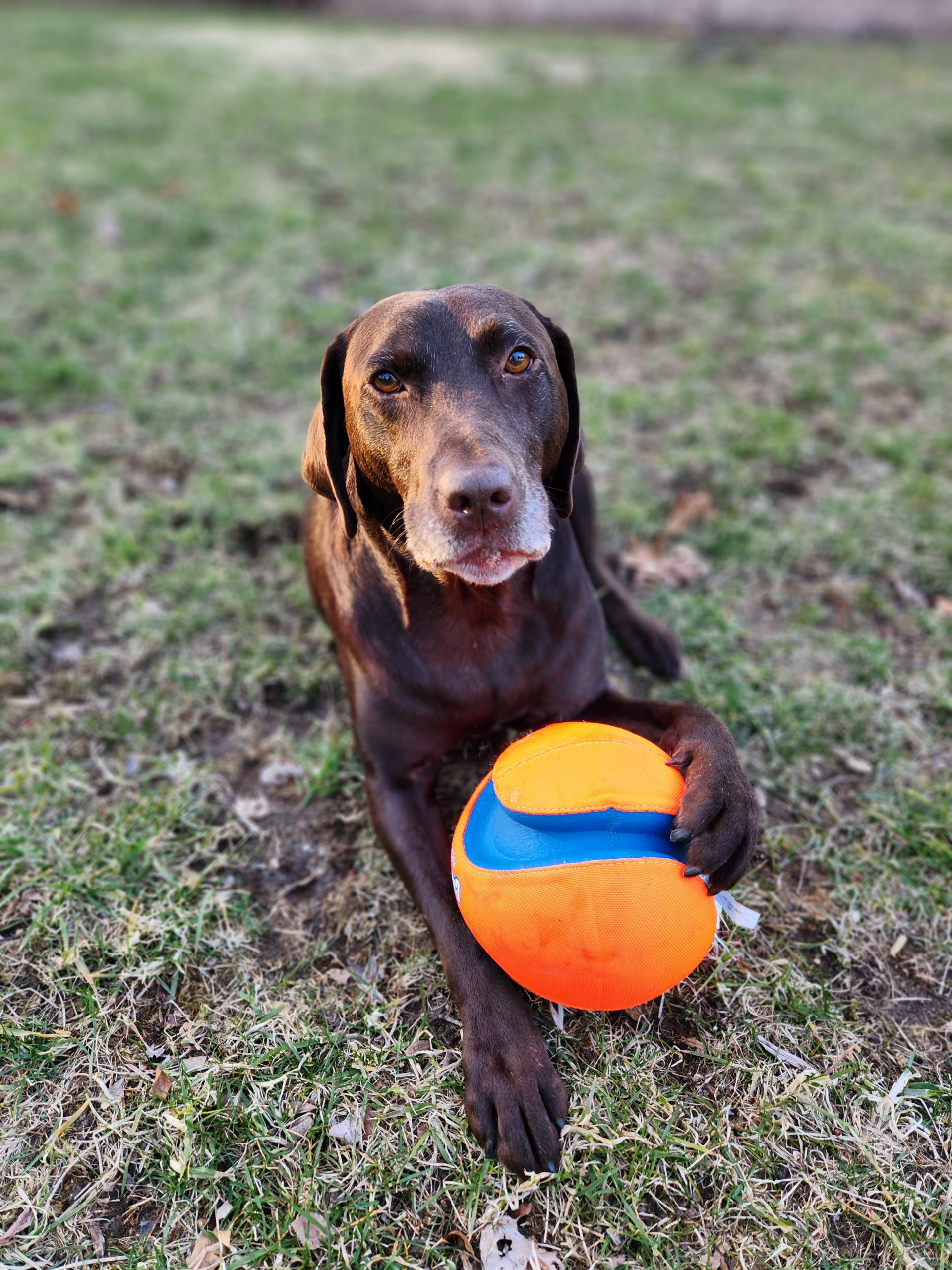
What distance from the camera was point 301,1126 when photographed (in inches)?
81.3

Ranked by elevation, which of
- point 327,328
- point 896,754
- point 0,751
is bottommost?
point 0,751

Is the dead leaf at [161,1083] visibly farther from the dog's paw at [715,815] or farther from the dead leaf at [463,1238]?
the dog's paw at [715,815]

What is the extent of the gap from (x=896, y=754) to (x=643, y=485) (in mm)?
1759

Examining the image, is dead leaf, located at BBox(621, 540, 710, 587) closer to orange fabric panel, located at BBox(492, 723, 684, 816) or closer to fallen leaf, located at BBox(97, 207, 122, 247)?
orange fabric panel, located at BBox(492, 723, 684, 816)

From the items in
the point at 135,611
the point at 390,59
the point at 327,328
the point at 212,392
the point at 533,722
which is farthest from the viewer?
the point at 390,59

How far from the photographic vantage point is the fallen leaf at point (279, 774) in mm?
2949

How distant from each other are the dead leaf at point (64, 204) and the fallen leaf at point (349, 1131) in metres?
6.80

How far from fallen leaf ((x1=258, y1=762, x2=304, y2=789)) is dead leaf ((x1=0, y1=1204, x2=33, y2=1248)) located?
128 cm

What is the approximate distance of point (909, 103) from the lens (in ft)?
→ 30.5

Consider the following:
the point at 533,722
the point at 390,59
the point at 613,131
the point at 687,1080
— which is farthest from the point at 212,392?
the point at 390,59

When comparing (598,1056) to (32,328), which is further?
(32,328)

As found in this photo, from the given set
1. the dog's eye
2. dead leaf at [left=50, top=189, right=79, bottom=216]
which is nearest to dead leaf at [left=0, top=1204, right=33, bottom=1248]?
the dog's eye

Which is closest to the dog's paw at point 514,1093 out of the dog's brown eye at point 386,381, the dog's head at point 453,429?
the dog's head at point 453,429

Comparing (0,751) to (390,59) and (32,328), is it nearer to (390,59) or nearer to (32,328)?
(32,328)
